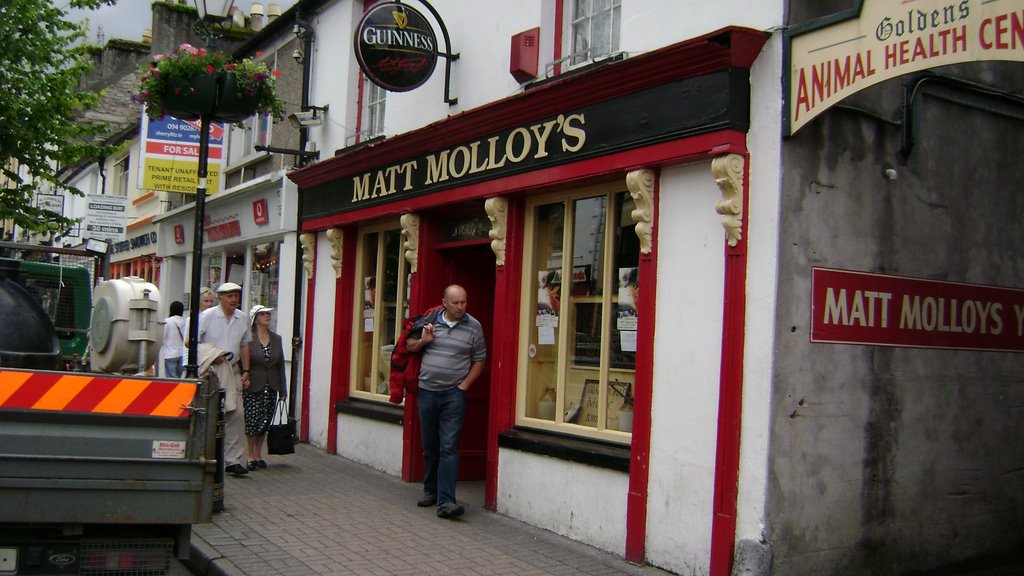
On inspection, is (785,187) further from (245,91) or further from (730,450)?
(245,91)

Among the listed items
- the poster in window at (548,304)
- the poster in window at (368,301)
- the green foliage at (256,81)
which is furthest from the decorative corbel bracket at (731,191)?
the poster in window at (368,301)

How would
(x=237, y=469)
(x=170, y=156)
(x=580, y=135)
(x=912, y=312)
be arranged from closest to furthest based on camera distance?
(x=912, y=312), (x=580, y=135), (x=237, y=469), (x=170, y=156)

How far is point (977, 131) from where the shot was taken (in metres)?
7.26

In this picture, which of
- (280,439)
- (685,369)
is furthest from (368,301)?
(685,369)

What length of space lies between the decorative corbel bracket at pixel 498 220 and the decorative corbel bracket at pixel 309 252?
A: 14.9ft

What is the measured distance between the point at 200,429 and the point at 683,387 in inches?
121

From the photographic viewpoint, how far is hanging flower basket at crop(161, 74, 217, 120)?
8.07 metres

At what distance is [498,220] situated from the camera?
8453mm

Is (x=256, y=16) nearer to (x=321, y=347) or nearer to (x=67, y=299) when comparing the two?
(x=321, y=347)

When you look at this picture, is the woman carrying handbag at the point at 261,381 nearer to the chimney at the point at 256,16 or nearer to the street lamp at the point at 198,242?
the street lamp at the point at 198,242

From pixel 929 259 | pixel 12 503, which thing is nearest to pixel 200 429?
pixel 12 503

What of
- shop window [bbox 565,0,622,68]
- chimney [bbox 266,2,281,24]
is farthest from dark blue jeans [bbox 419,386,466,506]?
chimney [bbox 266,2,281,24]

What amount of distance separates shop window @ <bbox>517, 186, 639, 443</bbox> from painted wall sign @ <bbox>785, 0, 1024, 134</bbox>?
185cm

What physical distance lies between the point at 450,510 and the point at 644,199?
3038 mm
